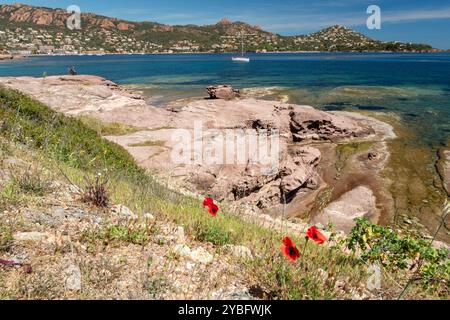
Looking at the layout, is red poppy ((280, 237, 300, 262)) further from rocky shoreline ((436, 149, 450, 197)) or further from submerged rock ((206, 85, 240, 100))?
submerged rock ((206, 85, 240, 100))

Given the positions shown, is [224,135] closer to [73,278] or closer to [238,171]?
[238,171]

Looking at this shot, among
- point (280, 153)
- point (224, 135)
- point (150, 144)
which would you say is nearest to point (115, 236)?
point (150, 144)

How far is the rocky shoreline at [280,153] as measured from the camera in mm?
15148

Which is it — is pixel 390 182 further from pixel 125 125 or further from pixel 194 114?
pixel 125 125

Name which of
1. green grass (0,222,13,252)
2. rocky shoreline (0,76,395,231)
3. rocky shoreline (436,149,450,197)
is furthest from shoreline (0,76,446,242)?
green grass (0,222,13,252)

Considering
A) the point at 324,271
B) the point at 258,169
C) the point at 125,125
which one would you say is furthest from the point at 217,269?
the point at 125,125

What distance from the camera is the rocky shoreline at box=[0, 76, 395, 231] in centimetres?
1515

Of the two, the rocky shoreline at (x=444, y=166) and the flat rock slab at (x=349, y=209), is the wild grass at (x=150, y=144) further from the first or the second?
the rocky shoreline at (x=444, y=166)

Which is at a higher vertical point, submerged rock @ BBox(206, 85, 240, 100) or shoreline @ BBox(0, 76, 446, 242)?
submerged rock @ BBox(206, 85, 240, 100)

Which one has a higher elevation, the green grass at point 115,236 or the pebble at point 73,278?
the green grass at point 115,236

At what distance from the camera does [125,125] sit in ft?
64.8

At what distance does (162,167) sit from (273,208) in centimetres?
607

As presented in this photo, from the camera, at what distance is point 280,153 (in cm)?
1816

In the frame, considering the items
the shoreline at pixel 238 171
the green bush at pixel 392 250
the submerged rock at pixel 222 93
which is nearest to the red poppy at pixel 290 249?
the green bush at pixel 392 250
